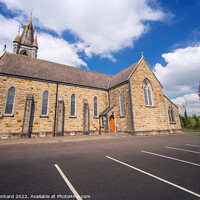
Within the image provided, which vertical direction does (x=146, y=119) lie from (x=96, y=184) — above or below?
above

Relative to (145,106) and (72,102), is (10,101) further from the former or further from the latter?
(145,106)

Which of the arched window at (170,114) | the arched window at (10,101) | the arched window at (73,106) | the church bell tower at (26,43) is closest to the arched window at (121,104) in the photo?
the arched window at (73,106)

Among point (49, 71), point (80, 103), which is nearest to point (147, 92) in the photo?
point (80, 103)

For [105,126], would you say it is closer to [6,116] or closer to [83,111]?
[83,111]

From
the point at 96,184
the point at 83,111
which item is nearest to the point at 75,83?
the point at 83,111

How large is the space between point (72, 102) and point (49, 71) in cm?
673

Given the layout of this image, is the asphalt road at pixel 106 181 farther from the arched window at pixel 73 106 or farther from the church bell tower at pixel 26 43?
the church bell tower at pixel 26 43

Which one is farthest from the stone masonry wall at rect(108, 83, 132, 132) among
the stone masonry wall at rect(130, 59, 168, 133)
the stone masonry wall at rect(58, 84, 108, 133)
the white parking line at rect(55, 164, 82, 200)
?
the white parking line at rect(55, 164, 82, 200)

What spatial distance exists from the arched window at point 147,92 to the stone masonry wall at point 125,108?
3.65 meters

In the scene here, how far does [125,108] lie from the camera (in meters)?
18.2

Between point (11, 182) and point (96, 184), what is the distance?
241cm

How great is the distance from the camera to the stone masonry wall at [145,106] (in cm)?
1729

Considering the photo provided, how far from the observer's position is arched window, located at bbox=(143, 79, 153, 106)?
19.2m

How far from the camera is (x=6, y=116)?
1409 centimetres
